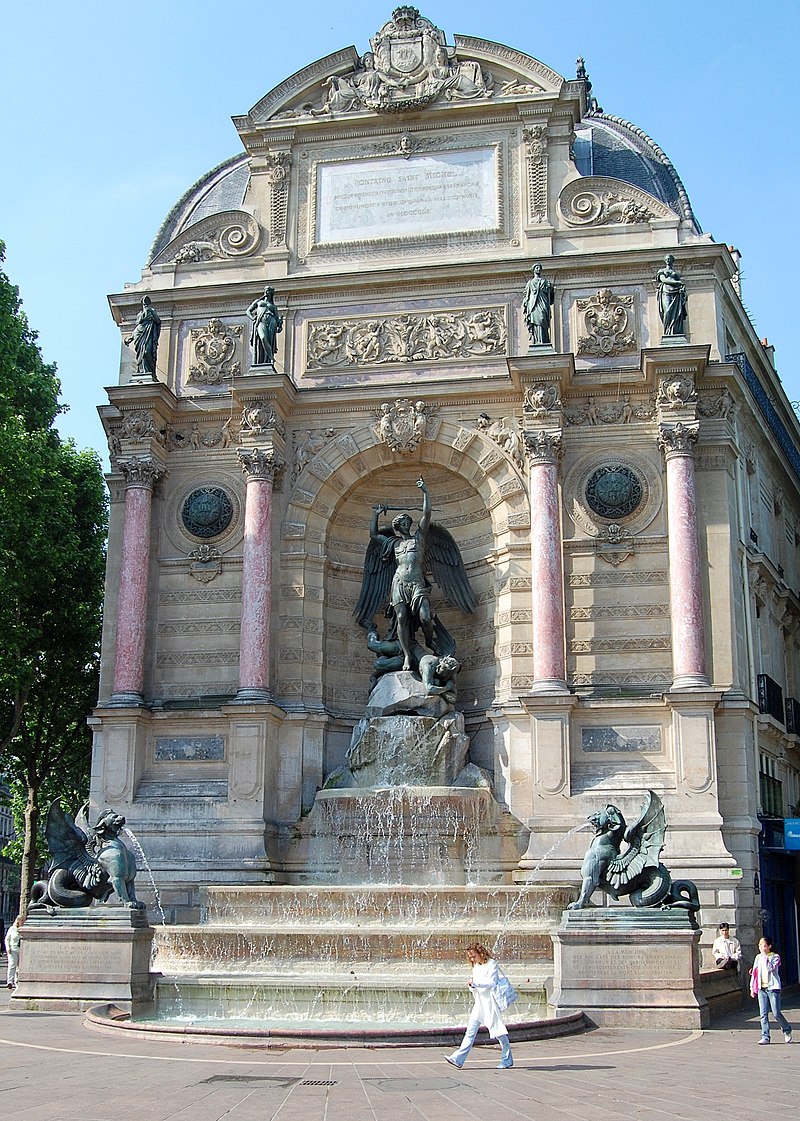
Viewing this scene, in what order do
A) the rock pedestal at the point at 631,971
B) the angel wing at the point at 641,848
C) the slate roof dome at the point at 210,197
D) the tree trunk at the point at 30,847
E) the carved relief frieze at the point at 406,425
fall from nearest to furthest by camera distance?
the rock pedestal at the point at 631,971, the angel wing at the point at 641,848, the carved relief frieze at the point at 406,425, the slate roof dome at the point at 210,197, the tree trunk at the point at 30,847

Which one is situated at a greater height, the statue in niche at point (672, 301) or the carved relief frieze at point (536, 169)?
the carved relief frieze at point (536, 169)

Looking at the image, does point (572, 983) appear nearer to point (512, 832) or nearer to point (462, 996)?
point (462, 996)

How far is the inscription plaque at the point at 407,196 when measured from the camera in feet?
95.1

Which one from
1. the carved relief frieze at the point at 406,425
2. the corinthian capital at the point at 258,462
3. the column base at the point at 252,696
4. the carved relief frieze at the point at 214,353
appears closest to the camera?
the column base at the point at 252,696

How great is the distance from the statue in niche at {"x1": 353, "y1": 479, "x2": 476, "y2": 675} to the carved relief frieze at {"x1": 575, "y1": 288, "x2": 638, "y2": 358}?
4778mm

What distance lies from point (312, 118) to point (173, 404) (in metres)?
7.77

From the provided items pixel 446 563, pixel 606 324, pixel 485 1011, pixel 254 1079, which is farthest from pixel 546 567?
pixel 254 1079

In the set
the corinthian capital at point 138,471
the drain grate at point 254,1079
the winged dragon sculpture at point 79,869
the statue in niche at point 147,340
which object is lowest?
the drain grate at point 254,1079

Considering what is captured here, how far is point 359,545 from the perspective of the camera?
2889 centimetres

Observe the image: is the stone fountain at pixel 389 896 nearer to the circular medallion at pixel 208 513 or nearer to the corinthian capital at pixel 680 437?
the circular medallion at pixel 208 513

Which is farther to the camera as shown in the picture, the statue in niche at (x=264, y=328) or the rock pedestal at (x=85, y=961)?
the statue in niche at (x=264, y=328)

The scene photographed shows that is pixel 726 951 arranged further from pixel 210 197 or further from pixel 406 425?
pixel 210 197

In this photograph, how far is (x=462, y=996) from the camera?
15.9 m

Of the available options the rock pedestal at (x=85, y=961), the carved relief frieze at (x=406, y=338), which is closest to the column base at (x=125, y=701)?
the rock pedestal at (x=85, y=961)
